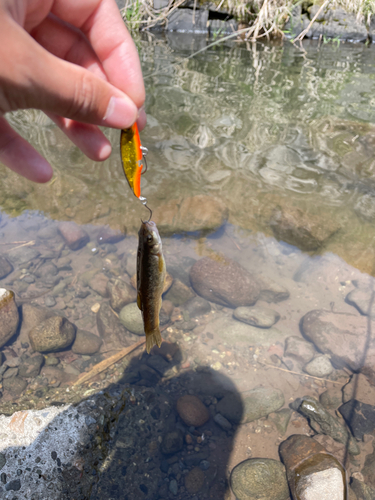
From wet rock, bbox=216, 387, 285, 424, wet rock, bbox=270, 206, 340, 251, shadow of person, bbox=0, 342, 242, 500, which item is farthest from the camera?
wet rock, bbox=270, 206, 340, 251

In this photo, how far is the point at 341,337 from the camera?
4020 millimetres

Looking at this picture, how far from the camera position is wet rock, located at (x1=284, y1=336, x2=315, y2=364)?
392cm

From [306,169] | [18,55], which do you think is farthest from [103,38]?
[306,169]

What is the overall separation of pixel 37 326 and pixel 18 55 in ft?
11.1

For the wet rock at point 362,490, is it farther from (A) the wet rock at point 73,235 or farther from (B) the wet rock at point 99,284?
(A) the wet rock at point 73,235

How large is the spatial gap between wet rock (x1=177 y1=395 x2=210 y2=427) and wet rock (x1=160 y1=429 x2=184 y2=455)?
15 centimetres

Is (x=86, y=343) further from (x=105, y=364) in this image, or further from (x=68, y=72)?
(x=68, y=72)

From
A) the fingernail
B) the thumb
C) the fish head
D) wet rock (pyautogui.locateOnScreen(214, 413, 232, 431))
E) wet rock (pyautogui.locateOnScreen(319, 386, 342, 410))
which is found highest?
the thumb

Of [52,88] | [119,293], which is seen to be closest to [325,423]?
[119,293]

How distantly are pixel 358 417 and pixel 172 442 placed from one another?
1.86 meters

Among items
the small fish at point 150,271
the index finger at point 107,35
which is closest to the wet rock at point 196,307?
the small fish at point 150,271

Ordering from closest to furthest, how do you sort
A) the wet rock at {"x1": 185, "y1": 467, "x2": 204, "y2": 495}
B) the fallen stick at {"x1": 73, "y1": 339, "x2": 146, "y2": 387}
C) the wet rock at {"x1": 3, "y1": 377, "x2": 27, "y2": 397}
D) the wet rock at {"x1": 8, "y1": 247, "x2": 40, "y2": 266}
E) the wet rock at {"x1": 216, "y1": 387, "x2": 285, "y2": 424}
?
1. the wet rock at {"x1": 185, "y1": 467, "x2": 204, "y2": 495}
2. the wet rock at {"x1": 216, "y1": 387, "x2": 285, "y2": 424}
3. the wet rock at {"x1": 3, "y1": 377, "x2": 27, "y2": 397}
4. the fallen stick at {"x1": 73, "y1": 339, "x2": 146, "y2": 387}
5. the wet rock at {"x1": 8, "y1": 247, "x2": 40, "y2": 266}

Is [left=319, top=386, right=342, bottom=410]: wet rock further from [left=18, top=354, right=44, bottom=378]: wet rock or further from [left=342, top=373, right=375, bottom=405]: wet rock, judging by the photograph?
[left=18, top=354, right=44, bottom=378]: wet rock

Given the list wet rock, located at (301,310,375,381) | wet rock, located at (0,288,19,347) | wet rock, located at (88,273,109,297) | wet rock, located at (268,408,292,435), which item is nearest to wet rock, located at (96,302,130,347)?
wet rock, located at (88,273,109,297)
